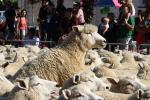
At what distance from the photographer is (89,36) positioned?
9250 millimetres

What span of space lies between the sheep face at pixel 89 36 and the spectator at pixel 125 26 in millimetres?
3832

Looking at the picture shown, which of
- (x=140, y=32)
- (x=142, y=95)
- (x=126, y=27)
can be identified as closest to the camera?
(x=142, y=95)

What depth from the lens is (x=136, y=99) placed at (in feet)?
21.7

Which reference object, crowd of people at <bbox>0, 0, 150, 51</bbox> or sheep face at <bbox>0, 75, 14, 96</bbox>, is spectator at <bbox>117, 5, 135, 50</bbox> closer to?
crowd of people at <bbox>0, 0, 150, 51</bbox>

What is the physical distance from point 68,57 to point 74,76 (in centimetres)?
180

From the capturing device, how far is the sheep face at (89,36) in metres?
9.21

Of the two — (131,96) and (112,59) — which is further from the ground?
(131,96)

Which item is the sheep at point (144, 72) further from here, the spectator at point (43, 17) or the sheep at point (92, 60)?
the spectator at point (43, 17)

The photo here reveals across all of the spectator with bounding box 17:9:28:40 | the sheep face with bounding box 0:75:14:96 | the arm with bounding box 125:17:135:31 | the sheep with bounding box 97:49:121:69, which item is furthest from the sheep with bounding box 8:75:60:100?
the spectator with bounding box 17:9:28:40

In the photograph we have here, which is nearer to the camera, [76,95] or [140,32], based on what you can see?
[76,95]

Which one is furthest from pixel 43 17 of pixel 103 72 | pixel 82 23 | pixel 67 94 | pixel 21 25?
pixel 67 94

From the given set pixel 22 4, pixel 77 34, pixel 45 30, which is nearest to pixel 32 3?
pixel 22 4

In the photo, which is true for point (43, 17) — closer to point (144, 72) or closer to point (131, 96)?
point (144, 72)

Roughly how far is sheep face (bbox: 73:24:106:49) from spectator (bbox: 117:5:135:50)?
3.83m
